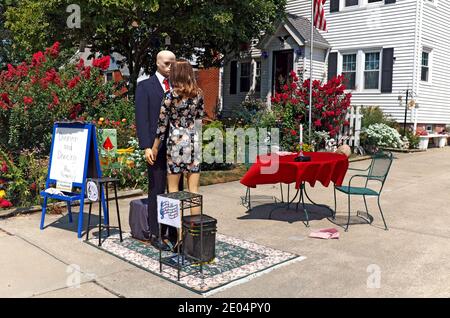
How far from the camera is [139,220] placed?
5.15 metres

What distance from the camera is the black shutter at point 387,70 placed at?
1602 cm

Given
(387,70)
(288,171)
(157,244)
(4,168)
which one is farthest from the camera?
(387,70)

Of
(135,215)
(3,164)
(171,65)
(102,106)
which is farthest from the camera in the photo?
(102,106)

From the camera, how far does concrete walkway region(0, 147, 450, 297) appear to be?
3787 millimetres

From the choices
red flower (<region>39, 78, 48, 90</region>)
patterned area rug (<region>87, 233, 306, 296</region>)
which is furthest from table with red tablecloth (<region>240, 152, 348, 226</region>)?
red flower (<region>39, 78, 48, 90</region>)

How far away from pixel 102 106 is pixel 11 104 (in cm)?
294

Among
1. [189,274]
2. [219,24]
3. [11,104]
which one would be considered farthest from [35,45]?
[189,274]

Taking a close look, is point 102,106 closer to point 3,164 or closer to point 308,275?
point 3,164

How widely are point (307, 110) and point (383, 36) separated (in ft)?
18.7

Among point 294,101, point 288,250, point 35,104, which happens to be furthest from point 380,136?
point 35,104

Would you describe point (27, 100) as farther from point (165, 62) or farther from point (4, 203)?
point (165, 62)

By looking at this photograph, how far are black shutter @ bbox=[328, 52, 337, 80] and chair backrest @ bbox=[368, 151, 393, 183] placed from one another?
39.6ft

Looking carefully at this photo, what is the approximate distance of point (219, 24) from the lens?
1334 centimetres
